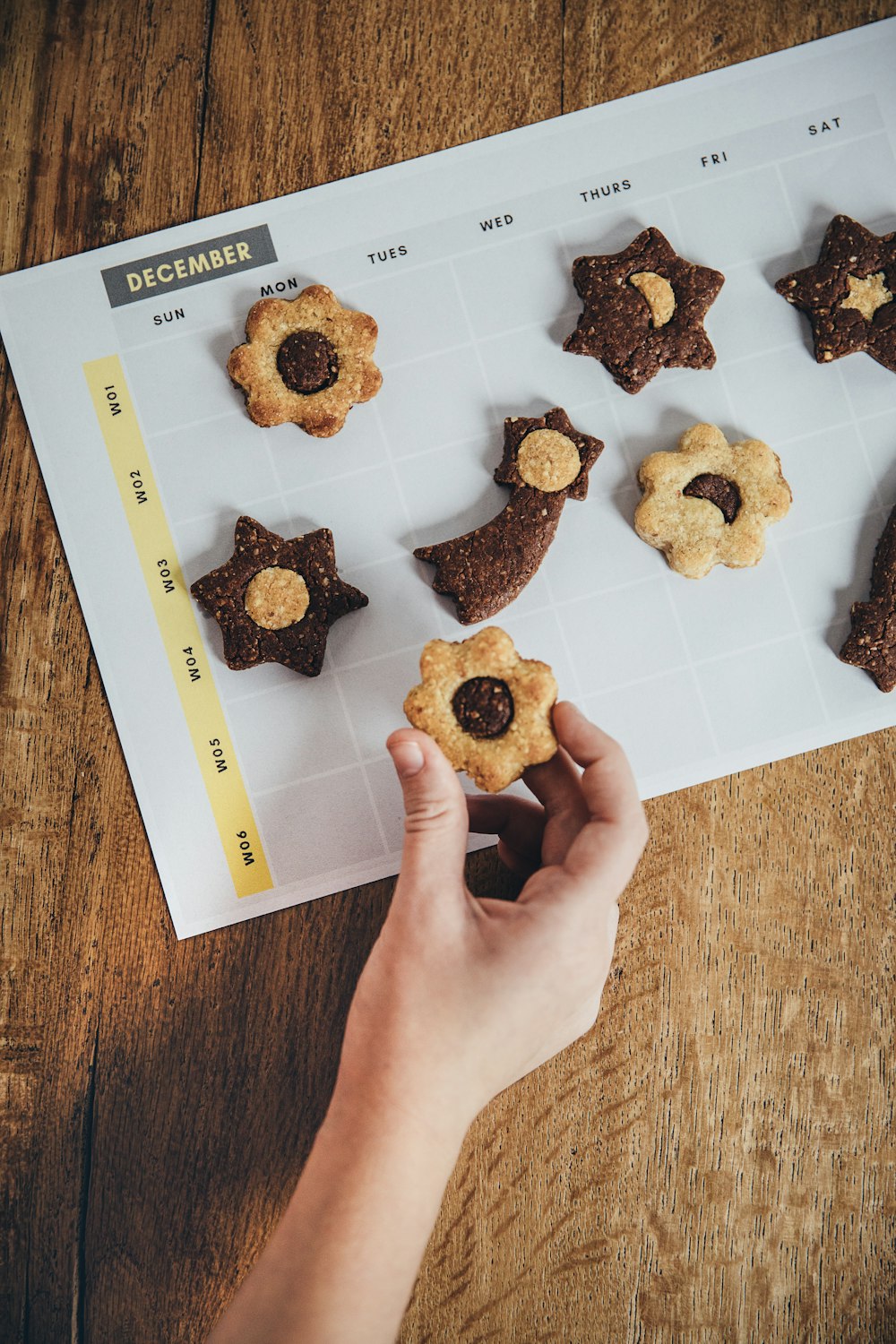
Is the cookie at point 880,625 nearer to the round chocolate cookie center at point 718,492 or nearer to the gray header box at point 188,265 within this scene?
the round chocolate cookie center at point 718,492

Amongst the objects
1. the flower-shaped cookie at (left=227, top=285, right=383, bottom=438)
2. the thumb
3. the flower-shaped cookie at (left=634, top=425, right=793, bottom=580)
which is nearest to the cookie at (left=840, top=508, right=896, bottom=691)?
the flower-shaped cookie at (left=634, top=425, right=793, bottom=580)

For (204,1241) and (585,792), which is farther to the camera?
(204,1241)

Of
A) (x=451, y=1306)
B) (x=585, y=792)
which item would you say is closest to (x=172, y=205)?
(x=585, y=792)

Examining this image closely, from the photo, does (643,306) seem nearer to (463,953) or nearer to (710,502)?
(710,502)

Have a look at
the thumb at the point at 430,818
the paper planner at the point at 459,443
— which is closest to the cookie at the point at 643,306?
the paper planner at the point at 459,443

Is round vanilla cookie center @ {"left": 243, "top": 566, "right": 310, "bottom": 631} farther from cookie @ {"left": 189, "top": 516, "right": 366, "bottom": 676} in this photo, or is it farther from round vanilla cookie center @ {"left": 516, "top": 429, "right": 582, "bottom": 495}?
round vanilla cookie center @ {"left": 516, "top": 429, "right": 582, "bottom": 495}

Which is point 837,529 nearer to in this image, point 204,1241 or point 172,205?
point 172,205

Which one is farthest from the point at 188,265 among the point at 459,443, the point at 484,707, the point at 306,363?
the point at 484,707
